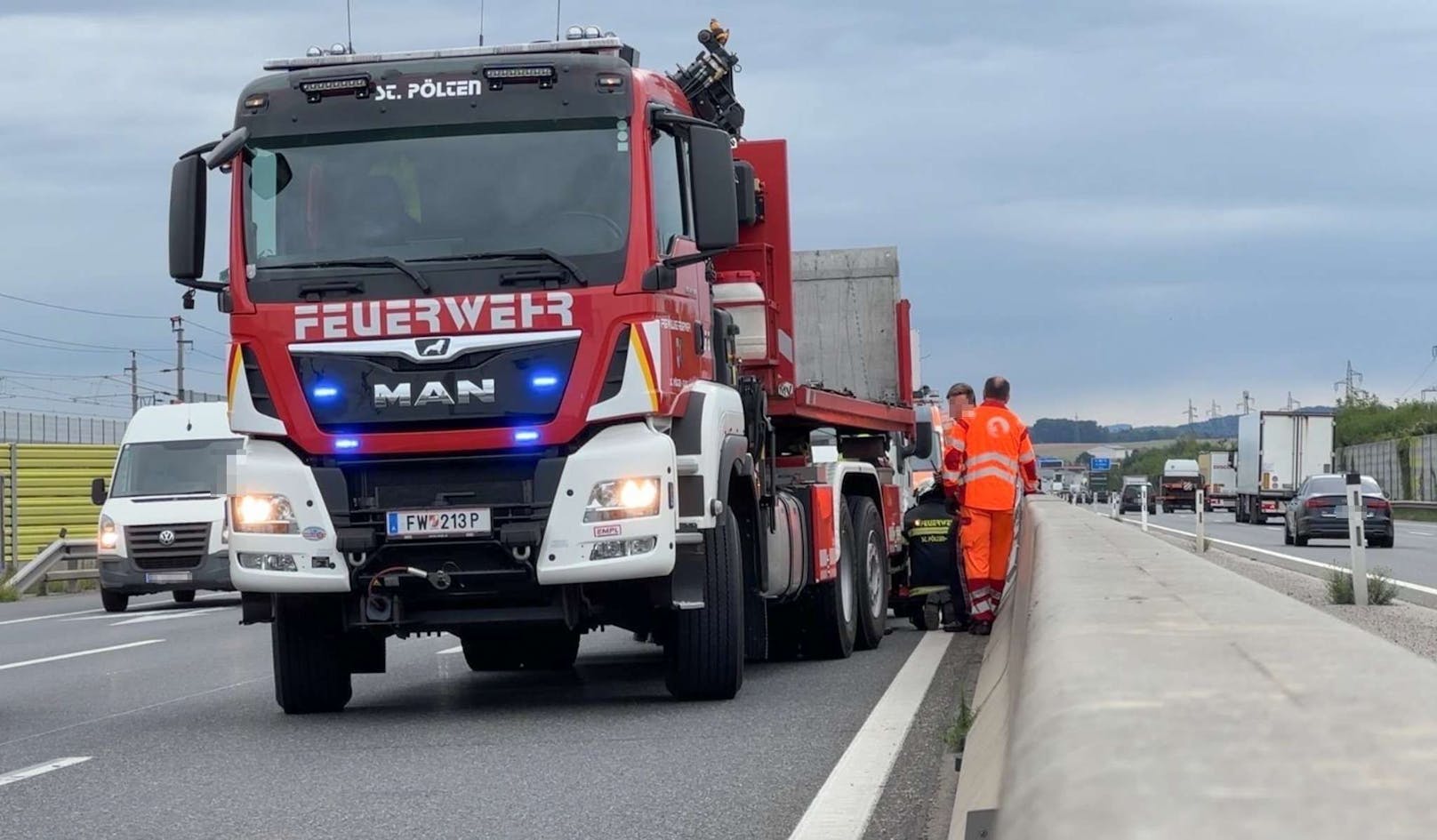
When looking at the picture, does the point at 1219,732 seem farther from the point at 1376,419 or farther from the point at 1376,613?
the point at 1376,419

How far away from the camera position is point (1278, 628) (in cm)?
350

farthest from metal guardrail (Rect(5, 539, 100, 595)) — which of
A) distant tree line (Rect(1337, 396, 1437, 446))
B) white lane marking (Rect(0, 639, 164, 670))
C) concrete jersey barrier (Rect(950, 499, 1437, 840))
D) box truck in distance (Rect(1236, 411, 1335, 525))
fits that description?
distant tree line (Rect(1337, 396, 1437, 446))

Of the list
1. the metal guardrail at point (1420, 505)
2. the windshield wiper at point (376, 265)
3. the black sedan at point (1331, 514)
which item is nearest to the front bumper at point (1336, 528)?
the black sedan at point (1331, 514)

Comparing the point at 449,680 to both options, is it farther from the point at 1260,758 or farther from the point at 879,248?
the point at 1260,758

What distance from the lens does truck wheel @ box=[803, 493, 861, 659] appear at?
41.2ft

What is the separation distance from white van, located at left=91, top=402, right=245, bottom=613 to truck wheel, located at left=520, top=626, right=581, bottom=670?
11.0 meters

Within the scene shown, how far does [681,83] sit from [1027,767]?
400 inches

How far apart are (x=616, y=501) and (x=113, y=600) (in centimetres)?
1635

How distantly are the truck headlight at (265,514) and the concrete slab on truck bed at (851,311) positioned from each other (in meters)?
6.69

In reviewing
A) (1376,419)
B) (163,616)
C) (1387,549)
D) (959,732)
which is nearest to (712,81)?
(959,732)

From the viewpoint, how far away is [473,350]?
9.22 metres

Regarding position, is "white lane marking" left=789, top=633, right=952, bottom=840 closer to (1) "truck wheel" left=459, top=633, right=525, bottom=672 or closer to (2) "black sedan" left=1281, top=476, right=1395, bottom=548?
(1) "truck wheel" left=459, top=633, right=525, bottom=672

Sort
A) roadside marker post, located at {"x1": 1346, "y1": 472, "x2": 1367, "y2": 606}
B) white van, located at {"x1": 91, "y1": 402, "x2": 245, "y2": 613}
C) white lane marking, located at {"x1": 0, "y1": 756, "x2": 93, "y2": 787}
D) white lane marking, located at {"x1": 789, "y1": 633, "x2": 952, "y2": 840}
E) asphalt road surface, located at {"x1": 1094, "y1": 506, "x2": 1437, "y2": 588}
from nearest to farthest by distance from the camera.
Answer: white lane marking, located at {"x1": 789, "y1": 633, "x2": 952, "y2": 840} → white lane marking, located at {"x1": 0, "y1": 756, "x2": 93, "y2": 787} → roadside marker post, located at {"x1": 1346, "y1": 472, "x2": 1367, "y2": 606} → white van, located at {"x1": 91, "y1": 402, "x2": 245, "y2": 613} → asphalt road surface, located at {"x1": 1094, "y1": 506, "x2": 1437, "y2": 588}

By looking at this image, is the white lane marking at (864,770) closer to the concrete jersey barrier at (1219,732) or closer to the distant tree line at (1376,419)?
the concrete jersey barrier at (1219,732)
